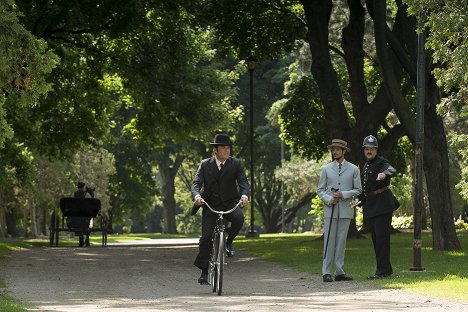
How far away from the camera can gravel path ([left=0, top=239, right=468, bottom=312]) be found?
13.6 m

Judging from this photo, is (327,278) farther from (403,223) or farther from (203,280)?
(403,223)

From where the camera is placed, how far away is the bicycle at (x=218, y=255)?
15.2m

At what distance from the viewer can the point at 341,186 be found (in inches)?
706

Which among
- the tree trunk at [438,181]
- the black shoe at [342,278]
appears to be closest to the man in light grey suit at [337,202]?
the black shoe at [342,278]

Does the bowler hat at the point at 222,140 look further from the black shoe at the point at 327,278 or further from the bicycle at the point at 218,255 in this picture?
the black shoe at the point at 327,278

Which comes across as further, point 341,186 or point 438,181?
point 438,181

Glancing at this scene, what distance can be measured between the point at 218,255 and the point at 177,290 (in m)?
1.45

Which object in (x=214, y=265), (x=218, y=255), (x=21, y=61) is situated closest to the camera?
(x=21, y=61)

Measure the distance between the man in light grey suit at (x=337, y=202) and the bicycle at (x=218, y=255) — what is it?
2684mm

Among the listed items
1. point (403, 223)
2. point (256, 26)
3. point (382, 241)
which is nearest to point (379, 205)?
point (382, 241)

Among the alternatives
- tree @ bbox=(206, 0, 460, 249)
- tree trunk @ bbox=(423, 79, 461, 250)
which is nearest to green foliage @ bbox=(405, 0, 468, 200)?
tree @ bbox=(206, 0, 460, 249)

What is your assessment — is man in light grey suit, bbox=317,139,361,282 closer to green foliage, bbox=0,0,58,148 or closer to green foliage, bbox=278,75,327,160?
green foliage, bbox=0,0,58,148

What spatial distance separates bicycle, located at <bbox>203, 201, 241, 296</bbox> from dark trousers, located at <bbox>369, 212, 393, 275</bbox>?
3192mm

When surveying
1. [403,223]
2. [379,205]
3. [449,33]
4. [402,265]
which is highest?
[449,33]
